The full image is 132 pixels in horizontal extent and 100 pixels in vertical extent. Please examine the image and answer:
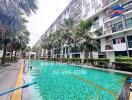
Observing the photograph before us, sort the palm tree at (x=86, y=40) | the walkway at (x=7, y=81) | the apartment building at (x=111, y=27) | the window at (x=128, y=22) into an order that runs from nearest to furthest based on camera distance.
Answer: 1. the walkway at (x=7, y=81)
2. the window at (x=128, y=22)
3. the apartment building at (x=111, y=27)
4. the palm tree at (x=86, y=40)

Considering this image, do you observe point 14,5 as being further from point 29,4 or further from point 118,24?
point 118,24

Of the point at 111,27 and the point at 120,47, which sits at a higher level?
the point at 111,27

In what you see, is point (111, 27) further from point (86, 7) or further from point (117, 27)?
point (86, 7)

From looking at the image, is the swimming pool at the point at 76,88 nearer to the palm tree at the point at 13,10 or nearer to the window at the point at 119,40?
the palm tree at the point at 13,10

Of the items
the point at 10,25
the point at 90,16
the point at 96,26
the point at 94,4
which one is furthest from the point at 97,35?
the point at 10,25

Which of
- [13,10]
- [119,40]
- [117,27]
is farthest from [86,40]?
[13,10]

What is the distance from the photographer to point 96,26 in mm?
30625

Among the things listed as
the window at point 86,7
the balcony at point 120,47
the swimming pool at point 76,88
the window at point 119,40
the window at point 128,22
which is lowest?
the swimming pool at point 76,88

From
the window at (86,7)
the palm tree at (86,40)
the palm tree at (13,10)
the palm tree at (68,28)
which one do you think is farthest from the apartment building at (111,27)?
the palm tree at (13,10)

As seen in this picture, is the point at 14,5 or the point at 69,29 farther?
the point at 69,29

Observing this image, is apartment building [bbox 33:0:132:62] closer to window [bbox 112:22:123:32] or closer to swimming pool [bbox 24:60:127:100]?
→ window [bbox 112:22:123:32]

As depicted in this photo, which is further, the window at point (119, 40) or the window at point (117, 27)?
the window at point (117, 27)

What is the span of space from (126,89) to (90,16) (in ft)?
96.0

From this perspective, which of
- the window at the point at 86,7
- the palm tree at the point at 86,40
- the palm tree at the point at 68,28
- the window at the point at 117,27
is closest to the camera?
the window at the point at 117,27
